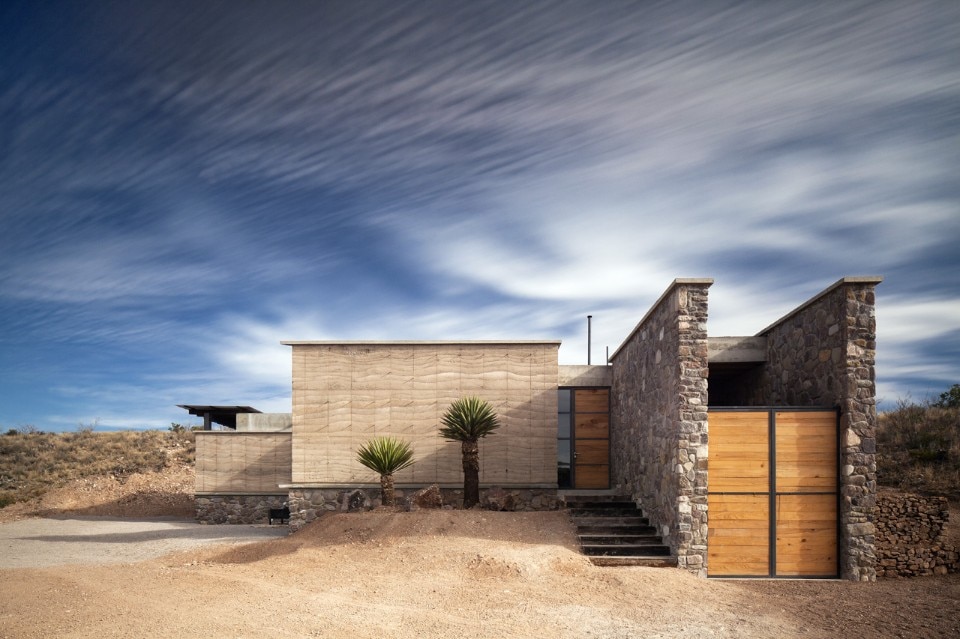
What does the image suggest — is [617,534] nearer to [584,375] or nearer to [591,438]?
[591,438]

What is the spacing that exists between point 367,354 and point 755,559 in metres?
9.23

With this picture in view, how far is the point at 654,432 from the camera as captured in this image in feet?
34.3

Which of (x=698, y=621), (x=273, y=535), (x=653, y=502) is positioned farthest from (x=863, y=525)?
(x=273, y=535)

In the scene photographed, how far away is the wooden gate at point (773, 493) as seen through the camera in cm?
930

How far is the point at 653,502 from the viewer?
34.6ft

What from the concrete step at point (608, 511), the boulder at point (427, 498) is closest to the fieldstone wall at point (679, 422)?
the concrete step at point (608, 511)

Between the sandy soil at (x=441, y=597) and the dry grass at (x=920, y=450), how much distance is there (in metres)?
5.64

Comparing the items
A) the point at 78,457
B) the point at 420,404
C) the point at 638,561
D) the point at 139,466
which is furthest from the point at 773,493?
the point at 78,457

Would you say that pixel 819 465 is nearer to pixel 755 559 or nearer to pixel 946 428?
pixel 755 559

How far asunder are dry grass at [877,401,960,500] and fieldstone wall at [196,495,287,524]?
53.5 ft

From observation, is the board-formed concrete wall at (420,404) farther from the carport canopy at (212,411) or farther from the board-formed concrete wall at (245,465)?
the carport canopy at (212,411)

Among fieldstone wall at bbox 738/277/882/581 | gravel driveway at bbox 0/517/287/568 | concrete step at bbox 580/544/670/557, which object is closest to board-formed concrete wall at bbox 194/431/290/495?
gravel driveway at bbox 0/517/287/568

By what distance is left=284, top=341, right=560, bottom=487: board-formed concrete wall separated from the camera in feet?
44.8

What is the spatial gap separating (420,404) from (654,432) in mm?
5768
